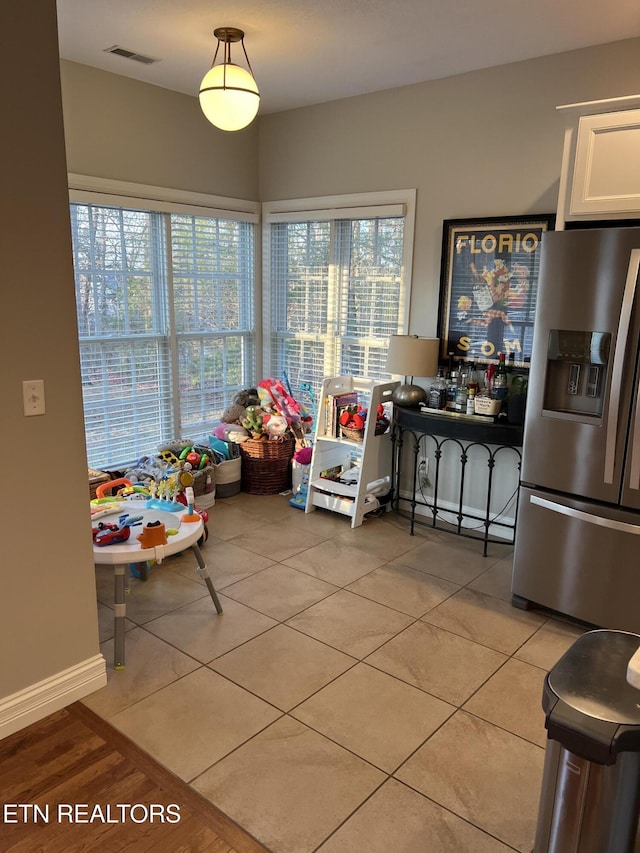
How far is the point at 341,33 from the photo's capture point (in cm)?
325

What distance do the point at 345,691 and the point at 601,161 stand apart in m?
2.51

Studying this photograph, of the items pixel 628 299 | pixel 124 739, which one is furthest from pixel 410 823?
pixel 628 299

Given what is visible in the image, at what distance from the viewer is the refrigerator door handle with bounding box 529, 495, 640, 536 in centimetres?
274

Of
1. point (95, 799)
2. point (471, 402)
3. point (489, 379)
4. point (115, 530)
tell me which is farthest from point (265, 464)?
point (95, 799)

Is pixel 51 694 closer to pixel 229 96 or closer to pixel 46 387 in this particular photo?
pixel 46 387

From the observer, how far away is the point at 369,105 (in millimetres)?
4285

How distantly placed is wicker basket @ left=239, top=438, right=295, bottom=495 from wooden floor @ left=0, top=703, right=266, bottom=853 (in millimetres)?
2575

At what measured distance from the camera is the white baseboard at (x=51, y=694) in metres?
2.26

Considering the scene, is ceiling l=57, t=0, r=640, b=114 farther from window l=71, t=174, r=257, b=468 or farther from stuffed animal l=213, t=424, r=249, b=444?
stuffed animal l=213, t=424, r=249, b=444

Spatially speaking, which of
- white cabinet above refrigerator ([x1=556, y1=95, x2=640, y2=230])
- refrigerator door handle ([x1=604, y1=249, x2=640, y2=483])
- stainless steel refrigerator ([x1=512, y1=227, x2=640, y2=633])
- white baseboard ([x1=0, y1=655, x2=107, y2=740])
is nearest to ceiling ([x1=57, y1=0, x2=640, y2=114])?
white cabinet above refrigerator ([x1=556, y1=95, x2=640, y2=230])

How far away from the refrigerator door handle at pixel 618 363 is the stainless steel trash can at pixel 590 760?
51.9 inches

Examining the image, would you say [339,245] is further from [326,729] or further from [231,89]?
[326,729]

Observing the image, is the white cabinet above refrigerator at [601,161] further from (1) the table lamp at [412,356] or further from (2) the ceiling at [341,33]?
(1) the table lamp at [412,356]

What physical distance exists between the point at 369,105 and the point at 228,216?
131cm
